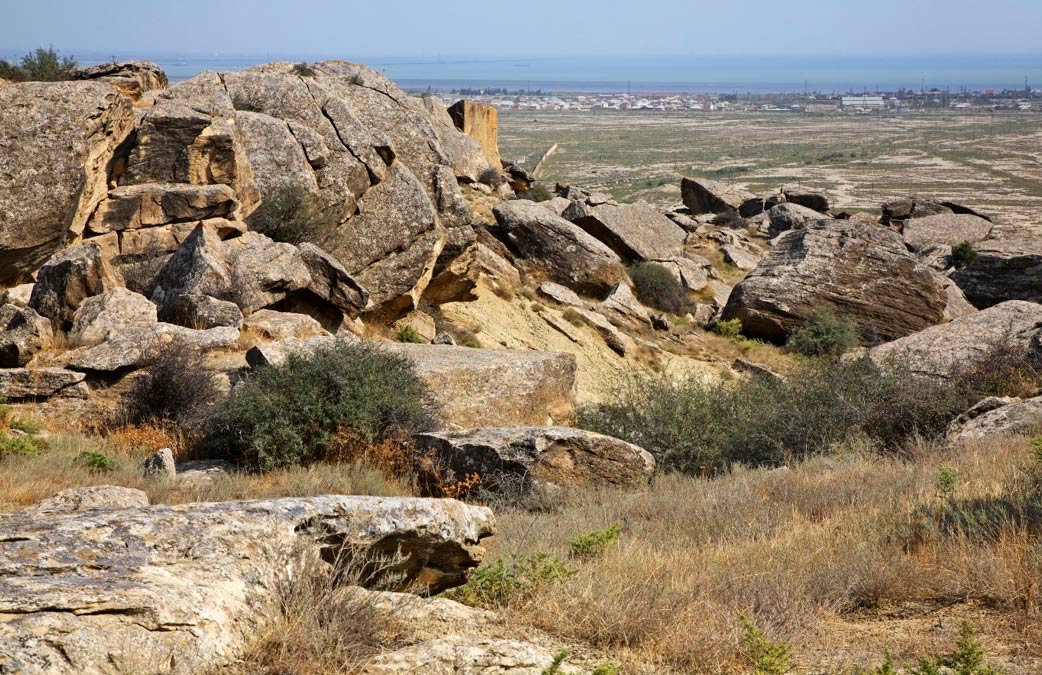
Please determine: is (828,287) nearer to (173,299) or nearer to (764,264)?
(764,264)

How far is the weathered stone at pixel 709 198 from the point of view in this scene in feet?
145

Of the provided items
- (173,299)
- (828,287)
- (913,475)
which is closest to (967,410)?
(913,475)

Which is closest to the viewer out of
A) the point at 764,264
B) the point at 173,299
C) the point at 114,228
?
the point at 173,299

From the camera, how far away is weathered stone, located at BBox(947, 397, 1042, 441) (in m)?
10.2

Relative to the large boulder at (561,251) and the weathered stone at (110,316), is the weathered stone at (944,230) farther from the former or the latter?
the weathered stone at (110,316)

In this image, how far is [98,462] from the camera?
891 centimetres

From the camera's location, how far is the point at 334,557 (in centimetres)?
469

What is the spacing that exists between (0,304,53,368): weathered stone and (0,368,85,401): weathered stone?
24 cm

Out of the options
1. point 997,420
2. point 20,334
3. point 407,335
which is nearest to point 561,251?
point 407,335

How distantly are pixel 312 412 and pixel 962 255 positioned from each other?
29.0 metres

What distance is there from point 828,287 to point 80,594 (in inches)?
870

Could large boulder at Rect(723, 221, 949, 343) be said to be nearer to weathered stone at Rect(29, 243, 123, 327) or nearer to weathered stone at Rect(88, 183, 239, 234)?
weathered stone at Rect(88, 183, 239, 234)

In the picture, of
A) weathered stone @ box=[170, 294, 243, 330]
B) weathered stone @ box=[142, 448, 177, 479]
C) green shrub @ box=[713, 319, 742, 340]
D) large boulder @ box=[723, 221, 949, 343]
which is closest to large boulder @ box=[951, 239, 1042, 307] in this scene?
large boulder @ box=[723, 221, 949, 343]

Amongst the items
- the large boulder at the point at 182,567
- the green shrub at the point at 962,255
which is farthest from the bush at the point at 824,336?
the large boulder at the point at 182,567
